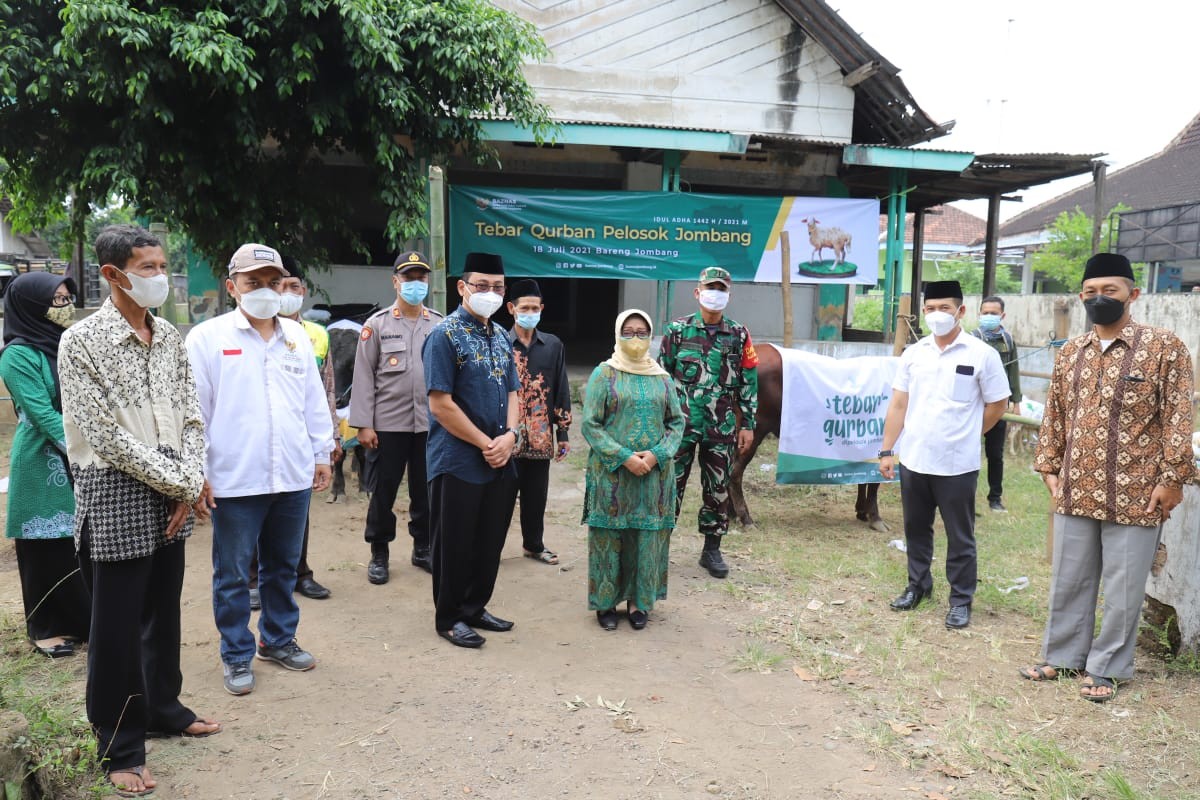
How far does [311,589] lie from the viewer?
4.77 m

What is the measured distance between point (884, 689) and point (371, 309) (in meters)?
7.42

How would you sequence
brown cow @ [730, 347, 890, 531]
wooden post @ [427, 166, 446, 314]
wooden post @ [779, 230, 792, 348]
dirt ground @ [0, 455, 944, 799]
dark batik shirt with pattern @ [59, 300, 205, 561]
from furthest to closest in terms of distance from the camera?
wooden post @ [779, 230, 792, 348], brown cow @ [730, 347, 890, 531], wooden post @ [427, 166, 446, 314], dirt ground @ [0, 455, 944, 799], dark batik shirt with pattern @ [59, 300, 205, 561]

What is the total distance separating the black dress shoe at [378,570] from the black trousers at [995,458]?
4.87 meters

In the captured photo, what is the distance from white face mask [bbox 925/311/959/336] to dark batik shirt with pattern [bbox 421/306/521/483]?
2373 millimetres

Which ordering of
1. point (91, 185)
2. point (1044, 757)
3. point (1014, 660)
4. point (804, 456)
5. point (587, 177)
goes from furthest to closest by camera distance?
1. point (587, 177)
2. point (91, 185)
3. point (804, 456)
4. point (1014, 660)
5. point (1044, 757)

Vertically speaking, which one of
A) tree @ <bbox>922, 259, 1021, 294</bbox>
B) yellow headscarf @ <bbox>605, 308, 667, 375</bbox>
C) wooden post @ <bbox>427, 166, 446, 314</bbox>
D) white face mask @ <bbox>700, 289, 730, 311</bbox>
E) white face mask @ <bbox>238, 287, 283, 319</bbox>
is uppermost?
tree @ <bbox>922, 259, 1021, 294</bbox>

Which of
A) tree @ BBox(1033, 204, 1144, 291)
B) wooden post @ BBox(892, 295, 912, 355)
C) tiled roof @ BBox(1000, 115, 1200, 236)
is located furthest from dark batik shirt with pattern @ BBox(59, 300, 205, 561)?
tiled roof @ BBox(1000, 115, 1200, 236)

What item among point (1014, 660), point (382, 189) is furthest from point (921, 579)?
point (382, 189)

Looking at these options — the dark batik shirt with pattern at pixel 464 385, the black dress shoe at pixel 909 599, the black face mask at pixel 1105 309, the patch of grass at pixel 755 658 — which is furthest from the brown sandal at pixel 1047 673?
the dark batik shirt with pattern at pixel 464 385

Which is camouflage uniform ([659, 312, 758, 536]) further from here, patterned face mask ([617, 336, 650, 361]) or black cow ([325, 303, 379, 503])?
black cow ([325, 303, 379, 503])

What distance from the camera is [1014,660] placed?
415cm

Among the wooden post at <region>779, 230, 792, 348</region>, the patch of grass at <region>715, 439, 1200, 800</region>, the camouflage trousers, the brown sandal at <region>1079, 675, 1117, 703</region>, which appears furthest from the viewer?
the wooden post at <region>779, 230, 792, 348</region>

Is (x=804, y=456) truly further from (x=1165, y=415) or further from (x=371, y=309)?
(x=371, y=309)

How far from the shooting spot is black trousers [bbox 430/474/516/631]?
154 inches
